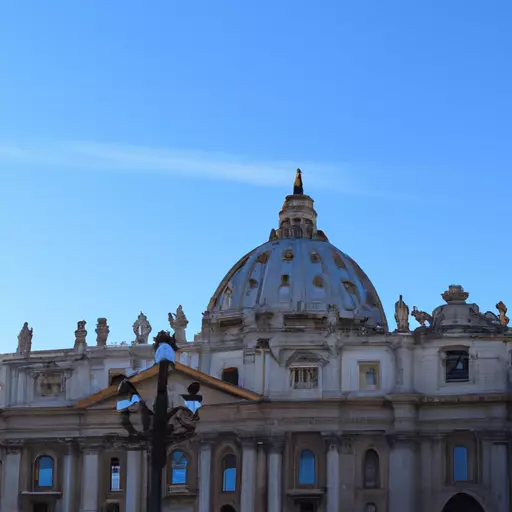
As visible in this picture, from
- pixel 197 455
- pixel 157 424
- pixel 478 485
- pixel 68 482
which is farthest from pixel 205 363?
pixel 157 424

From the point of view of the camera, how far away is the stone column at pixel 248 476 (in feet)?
234

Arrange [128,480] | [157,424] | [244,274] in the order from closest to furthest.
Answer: [157,424]
[128,480]
[244,274]

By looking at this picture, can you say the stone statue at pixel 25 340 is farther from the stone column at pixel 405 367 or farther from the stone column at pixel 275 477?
the stone column at pixel 405 367

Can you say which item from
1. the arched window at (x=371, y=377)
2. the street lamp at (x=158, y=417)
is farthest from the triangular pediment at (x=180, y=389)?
the street lamp at (x=158, y=417)

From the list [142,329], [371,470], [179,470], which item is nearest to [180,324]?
[142,329]

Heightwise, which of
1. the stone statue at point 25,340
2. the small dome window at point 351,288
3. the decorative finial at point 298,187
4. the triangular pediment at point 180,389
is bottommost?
the triangular pediment at point 180,389

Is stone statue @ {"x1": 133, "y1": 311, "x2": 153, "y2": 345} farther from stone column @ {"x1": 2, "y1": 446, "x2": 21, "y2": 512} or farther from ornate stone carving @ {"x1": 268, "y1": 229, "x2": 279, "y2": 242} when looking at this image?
ornate stone carving @ {"x1": 268, "y1": 229, "x2": 279, "y2": 242}

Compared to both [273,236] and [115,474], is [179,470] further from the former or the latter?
[273,236]

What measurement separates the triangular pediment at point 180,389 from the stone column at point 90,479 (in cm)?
286

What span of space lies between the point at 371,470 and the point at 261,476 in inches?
250

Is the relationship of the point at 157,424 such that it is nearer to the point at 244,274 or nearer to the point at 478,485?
the point at 478,485

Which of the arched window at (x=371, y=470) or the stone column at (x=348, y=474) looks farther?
the arched window at (x=371, y=470)

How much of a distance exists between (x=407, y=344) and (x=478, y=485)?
885cm

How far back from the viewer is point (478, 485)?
69750mm
